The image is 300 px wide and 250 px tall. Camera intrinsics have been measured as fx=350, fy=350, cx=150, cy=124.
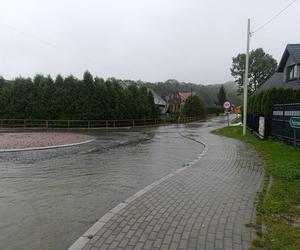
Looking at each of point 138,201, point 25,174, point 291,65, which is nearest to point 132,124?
point 291,65

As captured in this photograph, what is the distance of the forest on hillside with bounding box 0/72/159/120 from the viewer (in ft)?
128

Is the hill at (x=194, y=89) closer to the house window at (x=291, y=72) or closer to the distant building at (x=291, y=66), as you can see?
the distant building at (x=291, y=66)

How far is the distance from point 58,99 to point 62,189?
3282cm

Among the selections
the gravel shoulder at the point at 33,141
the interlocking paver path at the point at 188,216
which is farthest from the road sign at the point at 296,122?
the gravel shoulder at the point at 33,141

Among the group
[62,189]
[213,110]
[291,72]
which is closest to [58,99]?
[291,72]

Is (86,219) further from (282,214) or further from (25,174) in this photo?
(25,174)

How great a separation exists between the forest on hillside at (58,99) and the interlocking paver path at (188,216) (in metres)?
31.7

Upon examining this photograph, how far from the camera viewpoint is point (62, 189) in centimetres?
789

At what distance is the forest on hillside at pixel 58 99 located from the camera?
39062mm

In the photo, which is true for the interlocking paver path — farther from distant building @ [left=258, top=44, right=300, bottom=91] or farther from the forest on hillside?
the forest on hillside

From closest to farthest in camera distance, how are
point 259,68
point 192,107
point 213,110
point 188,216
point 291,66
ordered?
point 188,216, point 291,66, point 192,107, point 259,68, point 213,110

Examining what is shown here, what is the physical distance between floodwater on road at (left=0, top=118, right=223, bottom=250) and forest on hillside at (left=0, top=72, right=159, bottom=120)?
82.5ft

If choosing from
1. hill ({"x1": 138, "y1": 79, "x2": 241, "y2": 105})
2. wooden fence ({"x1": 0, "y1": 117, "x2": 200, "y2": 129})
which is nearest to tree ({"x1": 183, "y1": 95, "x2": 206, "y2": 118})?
wooden fence ({"x1": 0, "y1": 117, "x2": 200, "y2": 129})

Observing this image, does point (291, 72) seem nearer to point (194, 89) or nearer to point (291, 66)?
point (291, 66)
